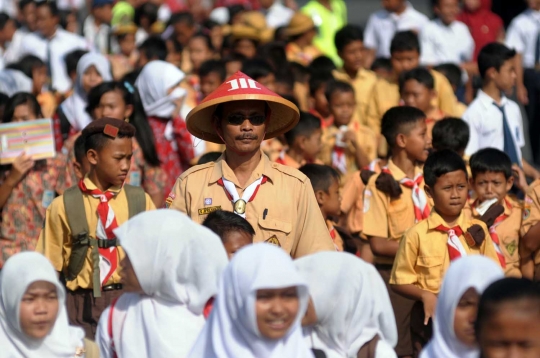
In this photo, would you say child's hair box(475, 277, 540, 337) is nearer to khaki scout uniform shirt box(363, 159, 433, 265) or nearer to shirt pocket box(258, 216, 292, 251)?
shirt pocket box(258, 216, 292, 251)

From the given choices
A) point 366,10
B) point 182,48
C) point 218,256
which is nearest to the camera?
point 218,256

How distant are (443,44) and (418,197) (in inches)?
268

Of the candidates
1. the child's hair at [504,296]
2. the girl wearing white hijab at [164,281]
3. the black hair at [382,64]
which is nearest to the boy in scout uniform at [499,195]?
the girl wearing white hijab at [164,281]

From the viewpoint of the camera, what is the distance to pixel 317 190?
27.6ft

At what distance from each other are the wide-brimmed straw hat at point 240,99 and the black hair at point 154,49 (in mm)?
7341

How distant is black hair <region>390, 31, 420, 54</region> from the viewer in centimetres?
1278

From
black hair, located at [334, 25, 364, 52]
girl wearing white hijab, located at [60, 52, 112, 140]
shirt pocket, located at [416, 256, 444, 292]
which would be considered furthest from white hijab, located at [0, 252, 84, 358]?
black hair, located at [334, 25, 364, 52]

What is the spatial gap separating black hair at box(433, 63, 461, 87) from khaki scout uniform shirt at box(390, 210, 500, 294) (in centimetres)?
597

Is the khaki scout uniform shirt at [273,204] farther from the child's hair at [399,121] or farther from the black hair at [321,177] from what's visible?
the child's hair at [399,121]

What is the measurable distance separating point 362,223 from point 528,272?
1268 mm

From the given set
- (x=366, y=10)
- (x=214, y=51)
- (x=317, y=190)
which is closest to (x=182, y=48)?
(x=214, y=51)

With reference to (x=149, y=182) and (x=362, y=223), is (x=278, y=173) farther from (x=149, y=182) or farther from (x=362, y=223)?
(x=149, y=182)

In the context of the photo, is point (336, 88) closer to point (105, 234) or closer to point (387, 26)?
point (105, 234)

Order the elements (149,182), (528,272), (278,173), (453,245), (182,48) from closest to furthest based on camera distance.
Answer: (278,173), (453,245), (528,272), (149,182), (182,48)
